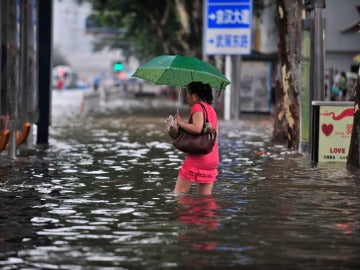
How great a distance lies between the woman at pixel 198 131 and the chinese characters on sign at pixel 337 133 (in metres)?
7.75

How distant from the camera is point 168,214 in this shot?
12.4 meters

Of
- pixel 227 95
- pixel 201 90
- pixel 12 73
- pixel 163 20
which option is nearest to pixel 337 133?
pixel 12 73

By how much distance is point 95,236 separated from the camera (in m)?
10.6

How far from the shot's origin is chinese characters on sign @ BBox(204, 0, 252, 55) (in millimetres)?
42406

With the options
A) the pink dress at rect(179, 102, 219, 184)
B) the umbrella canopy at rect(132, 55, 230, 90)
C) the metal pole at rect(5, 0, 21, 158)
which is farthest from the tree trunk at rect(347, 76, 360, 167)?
the pink dress at rect(179, 102, 219, 184)

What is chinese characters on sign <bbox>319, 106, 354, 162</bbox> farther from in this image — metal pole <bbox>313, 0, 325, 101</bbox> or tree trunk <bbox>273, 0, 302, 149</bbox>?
tree trunk <bbox>273, 0, 302, 149</bbox>

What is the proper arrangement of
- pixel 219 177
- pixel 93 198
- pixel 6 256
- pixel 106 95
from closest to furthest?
pixel 6 256 < pixel 93 198 < pixel 219 177 < pixel 106 95

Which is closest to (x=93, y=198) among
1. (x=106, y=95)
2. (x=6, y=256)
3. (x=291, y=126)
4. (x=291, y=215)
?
(x=291, y=215)

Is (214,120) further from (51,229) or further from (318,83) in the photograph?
(318,83)

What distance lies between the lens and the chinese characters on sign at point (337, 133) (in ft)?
68.7

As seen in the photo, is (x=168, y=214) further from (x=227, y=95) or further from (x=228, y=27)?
(x=227, y=95)

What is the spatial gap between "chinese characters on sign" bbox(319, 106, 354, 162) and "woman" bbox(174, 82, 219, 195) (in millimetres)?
7755

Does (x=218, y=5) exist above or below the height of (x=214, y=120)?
above

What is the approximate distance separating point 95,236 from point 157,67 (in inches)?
135
